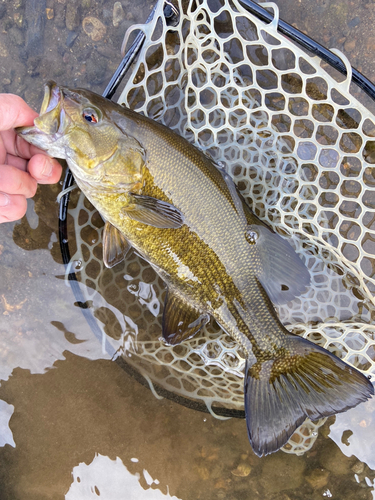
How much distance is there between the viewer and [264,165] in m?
2.49

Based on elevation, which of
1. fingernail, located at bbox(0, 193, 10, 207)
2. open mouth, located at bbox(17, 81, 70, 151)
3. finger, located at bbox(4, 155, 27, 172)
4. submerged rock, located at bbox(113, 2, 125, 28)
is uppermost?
submerged rock, located at bbox(113, 2, 125, 28)

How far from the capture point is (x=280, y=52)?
2609 millimetres

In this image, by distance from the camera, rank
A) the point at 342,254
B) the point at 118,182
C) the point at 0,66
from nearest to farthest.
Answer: the point at 118,182, the point at 342,254, the point at 0,66

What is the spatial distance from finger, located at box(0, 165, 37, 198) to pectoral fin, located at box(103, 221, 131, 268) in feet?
1.74

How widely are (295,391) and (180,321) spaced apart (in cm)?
79

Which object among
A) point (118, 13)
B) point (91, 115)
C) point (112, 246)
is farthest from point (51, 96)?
point (118, 13)

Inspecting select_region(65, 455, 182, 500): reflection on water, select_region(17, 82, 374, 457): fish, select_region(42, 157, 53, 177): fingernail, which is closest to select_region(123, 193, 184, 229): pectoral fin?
select_region(17, 82, 374, 457): fish

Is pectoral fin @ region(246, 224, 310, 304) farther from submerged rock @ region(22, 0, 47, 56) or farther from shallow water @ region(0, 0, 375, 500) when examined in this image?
submerged rock @ region(22, 0, 47, 56)

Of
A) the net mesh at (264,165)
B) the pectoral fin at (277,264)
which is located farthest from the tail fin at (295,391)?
the net mesh at (264,165)

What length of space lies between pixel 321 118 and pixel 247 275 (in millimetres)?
1301

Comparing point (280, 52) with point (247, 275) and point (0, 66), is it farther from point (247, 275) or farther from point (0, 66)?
point (0, 66)

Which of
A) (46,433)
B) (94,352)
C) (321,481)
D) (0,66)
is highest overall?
(0,66)

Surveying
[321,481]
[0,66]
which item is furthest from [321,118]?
[321,481]

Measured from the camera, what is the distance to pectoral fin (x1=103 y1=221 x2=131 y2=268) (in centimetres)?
236
